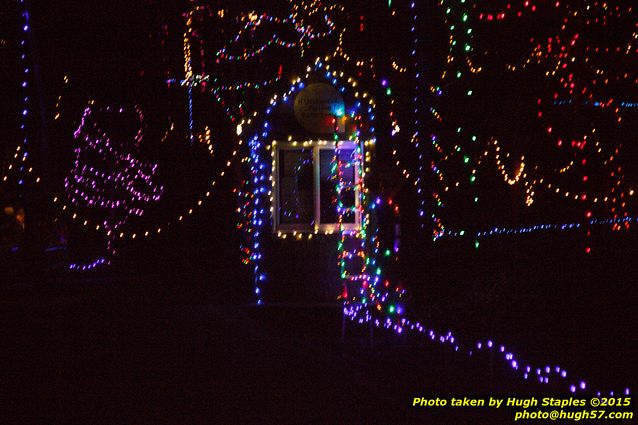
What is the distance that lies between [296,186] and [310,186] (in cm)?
21

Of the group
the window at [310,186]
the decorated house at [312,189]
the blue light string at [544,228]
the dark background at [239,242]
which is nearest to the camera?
the dark background at [239,242]

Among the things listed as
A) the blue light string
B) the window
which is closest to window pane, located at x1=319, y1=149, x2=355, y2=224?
the window

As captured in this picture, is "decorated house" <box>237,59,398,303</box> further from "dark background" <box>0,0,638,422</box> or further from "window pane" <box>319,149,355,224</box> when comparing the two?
"dark background" <box>0,0,638,422</box>

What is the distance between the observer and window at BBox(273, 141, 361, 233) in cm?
1091

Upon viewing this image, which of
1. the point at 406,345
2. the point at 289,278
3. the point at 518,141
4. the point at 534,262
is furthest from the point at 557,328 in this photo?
the point at 518,141

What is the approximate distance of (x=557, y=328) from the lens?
7.45 m

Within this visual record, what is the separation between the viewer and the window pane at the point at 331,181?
10.9 meters

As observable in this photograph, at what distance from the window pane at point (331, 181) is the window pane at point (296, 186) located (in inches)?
6.6

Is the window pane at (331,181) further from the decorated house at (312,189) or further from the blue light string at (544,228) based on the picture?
the blue light string at (544,228)

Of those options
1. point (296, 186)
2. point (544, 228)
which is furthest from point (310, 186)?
point (544, 228)

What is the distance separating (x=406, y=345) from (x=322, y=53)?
17.1ft

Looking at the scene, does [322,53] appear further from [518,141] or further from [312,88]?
[518,141]

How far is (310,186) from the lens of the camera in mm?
10977

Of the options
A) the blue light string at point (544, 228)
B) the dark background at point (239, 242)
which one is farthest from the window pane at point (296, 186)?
the blue light string at point (544, 228)
